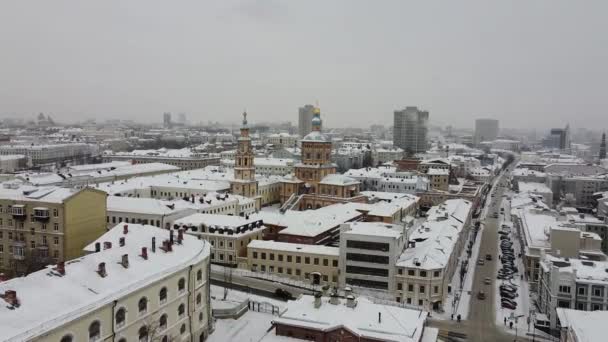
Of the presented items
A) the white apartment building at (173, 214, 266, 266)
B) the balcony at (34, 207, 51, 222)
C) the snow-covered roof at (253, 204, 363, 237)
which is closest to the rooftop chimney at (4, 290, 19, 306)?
the balcony at (34, 207, 51, 222)

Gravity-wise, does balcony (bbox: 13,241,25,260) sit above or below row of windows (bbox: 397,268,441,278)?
above

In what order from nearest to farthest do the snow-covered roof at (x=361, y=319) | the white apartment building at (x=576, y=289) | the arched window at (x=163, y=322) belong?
1. the snow-covered roof at (x=361, y=319)
2. the arched window at (x=163, y=322)
3. the white apartment building at (x=576, y=289)

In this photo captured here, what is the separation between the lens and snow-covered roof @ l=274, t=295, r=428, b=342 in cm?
3158

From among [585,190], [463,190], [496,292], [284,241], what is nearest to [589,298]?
[496,292]

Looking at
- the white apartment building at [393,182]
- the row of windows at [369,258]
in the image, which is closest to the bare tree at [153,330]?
the row of windows at [369,258]

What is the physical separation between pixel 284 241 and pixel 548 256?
89.6 feet

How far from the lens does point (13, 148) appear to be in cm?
17088

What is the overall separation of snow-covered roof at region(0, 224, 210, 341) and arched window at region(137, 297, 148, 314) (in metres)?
0.98

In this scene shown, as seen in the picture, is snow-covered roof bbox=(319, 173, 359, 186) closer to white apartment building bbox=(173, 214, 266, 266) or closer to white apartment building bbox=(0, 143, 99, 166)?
white apartment building bbox=(173, 214, 266, 266)

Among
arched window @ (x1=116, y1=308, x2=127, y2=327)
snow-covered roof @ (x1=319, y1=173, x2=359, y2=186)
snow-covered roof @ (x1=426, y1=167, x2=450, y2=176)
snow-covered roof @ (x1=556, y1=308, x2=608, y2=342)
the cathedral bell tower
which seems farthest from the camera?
snow-covered roof @ (x1=426, y1=167, x2=450, y2=176)

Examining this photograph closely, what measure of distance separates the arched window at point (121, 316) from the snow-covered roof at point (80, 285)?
1.01 meters

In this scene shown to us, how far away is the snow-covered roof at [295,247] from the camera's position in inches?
2115

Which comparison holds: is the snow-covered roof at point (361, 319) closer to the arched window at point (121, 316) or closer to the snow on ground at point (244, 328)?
the snow on ground at point (244, 328)

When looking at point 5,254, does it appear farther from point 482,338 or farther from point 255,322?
point 482,338
